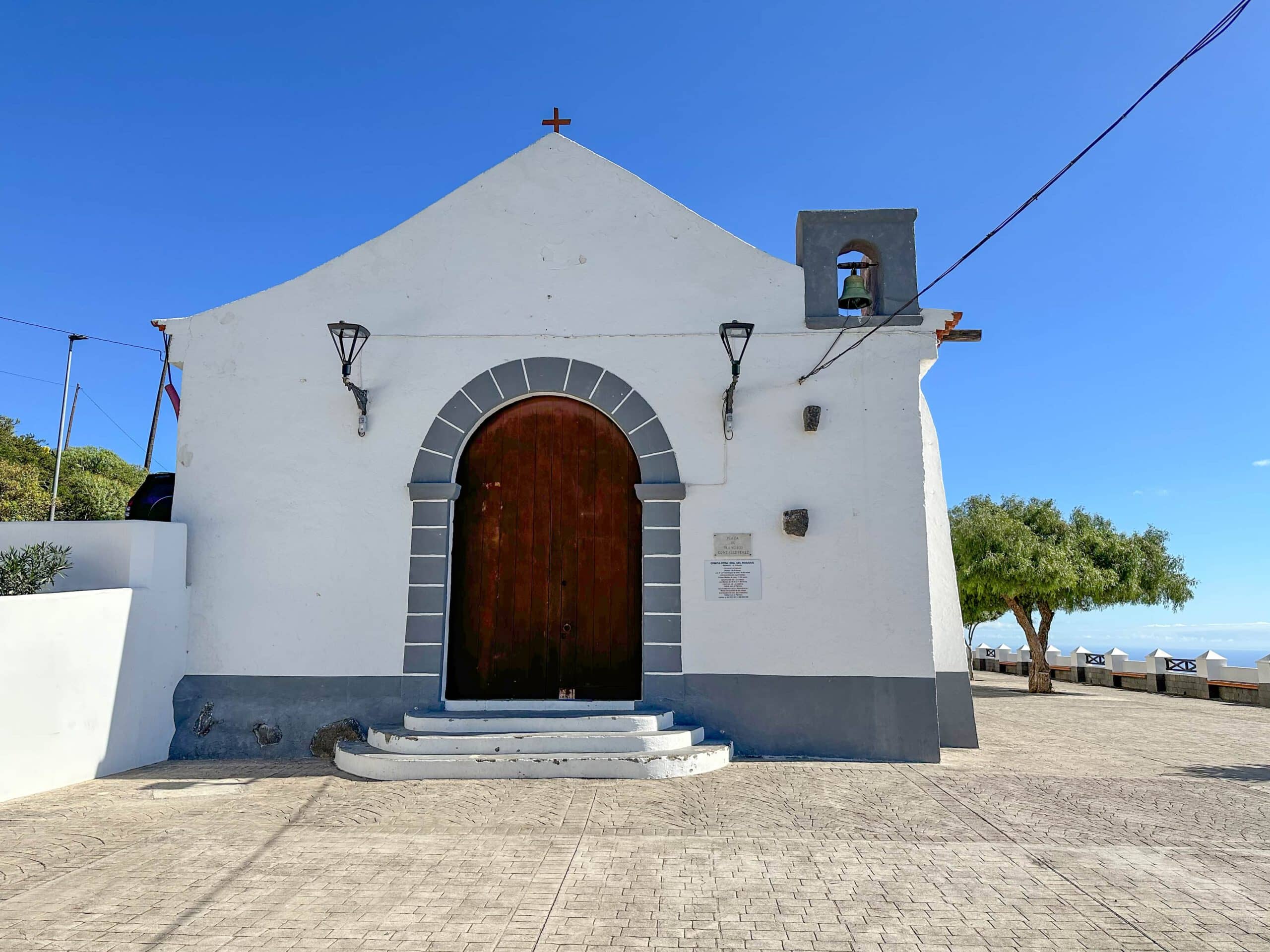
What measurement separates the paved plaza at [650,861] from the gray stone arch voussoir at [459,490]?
43.1 inches

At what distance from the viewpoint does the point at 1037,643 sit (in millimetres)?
15445

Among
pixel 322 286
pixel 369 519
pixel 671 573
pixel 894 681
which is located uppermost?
Answer: pixel 322 286

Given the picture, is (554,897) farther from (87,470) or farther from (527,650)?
Result: (87,470)

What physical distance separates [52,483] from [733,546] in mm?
30687

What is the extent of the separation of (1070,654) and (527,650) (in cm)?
1711

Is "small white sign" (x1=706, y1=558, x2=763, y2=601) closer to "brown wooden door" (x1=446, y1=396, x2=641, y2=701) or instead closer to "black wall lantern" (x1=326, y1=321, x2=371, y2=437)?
"brown wooden door" (x1=446, y1=396, x2=641, y2=701)

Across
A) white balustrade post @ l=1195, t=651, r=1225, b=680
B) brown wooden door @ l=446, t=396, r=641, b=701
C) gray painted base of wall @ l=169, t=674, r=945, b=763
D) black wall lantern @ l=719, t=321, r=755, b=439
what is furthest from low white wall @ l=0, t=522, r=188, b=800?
white balustrade post @ l=1195, t=651, r=1225, b=680

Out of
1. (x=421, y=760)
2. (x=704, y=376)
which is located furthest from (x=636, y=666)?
(x=704, y=376)

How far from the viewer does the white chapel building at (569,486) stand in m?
6.75

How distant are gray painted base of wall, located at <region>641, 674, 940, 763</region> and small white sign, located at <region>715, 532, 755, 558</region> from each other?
1048 mm

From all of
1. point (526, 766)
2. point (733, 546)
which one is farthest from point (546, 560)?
point (526, 766)

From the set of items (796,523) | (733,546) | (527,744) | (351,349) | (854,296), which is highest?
(854,296)

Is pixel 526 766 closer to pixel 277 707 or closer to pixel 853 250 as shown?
pixel 277 707

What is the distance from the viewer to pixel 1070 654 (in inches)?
750
